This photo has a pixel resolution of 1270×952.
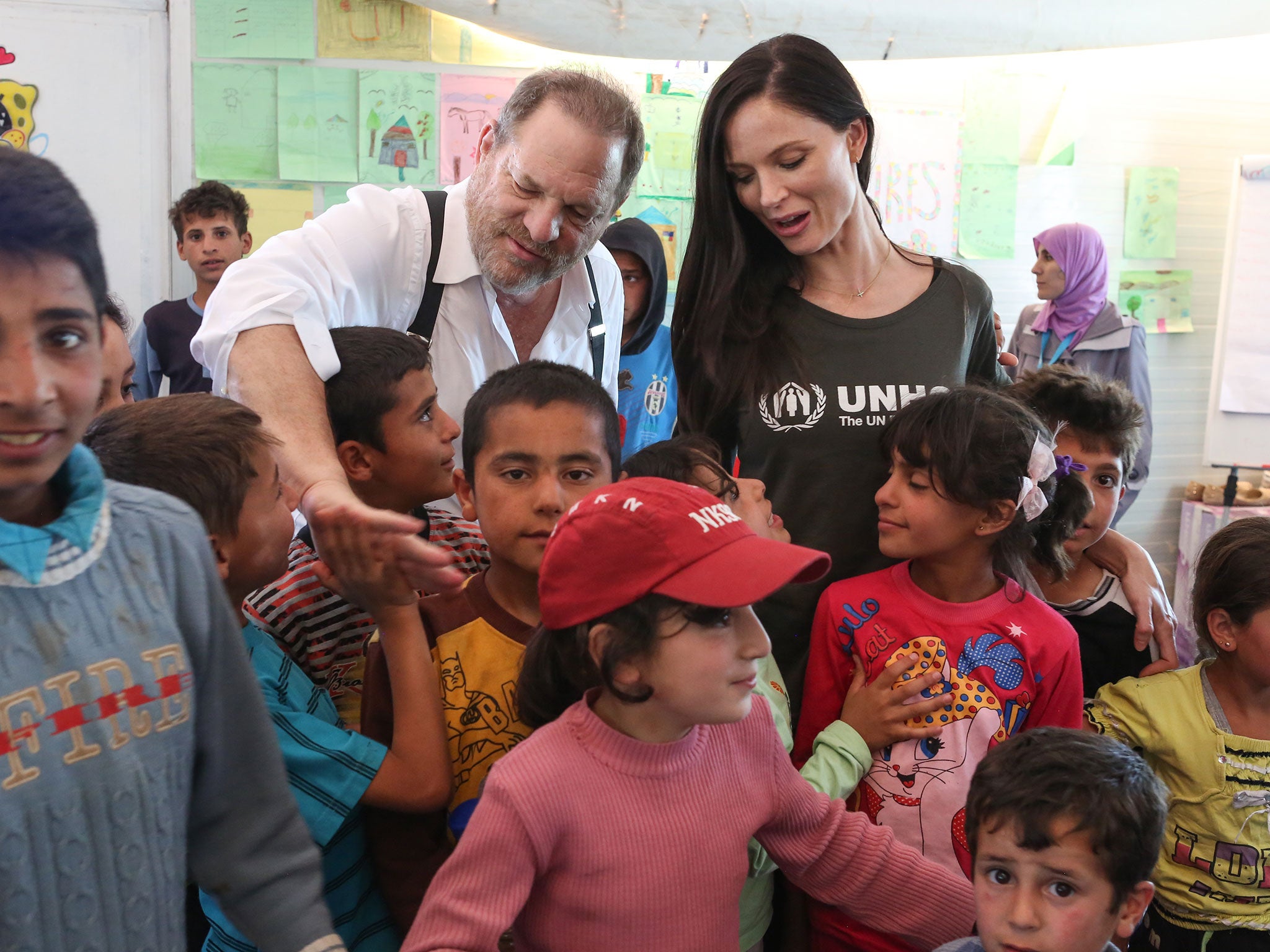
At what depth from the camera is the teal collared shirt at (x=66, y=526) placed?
31.6 inches

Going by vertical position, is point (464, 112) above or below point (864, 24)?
below

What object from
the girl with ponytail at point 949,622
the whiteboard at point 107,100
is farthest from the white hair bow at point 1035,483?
the whiteboard at point 107,100

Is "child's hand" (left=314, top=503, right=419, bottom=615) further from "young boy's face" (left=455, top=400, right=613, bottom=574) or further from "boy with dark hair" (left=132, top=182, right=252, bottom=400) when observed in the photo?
"boy with dark hair" (left=132, top=182, right=252, bottom=400)

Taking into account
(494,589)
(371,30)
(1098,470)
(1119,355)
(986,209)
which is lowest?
(494,589)

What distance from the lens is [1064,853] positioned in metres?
1.27

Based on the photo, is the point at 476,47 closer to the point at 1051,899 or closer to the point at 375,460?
the point at 375,460

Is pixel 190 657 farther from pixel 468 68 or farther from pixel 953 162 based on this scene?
pixel 953 162

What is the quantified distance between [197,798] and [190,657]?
16 centimetres

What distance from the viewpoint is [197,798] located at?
1.01 meters

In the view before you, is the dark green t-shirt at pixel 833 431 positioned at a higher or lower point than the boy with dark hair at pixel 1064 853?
higher

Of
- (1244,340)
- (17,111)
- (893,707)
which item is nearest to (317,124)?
(17,111)

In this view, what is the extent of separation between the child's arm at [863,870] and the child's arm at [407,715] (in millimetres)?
421

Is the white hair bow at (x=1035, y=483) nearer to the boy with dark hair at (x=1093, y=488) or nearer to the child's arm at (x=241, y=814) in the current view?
the boy with dark hair at (x=1093, y=488)

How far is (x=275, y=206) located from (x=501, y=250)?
2.66 m
